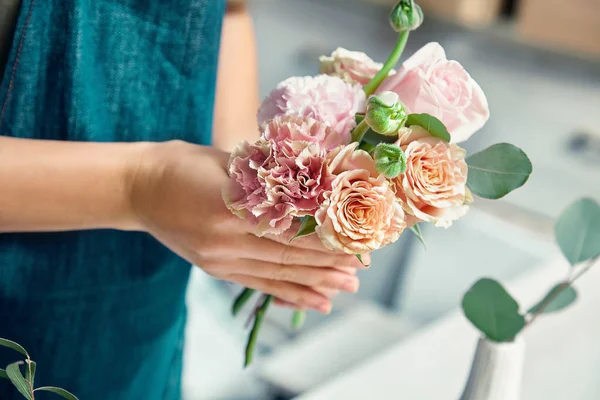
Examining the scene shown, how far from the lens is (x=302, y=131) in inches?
17.5

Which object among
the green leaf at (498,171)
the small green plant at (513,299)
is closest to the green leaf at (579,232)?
the small green plant at (513,299)

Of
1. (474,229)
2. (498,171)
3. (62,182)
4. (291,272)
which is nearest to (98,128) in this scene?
(62,182)

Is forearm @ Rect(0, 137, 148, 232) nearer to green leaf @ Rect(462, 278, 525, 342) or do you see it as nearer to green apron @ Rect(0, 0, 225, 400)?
green apron @ Rect(0, 0, 225, 400)

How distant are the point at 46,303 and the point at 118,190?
0.18 meters

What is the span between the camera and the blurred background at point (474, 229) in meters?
1.54

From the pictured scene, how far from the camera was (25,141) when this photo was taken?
536 mm

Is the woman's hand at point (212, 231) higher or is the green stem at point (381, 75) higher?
the green stem at point (381, 75)

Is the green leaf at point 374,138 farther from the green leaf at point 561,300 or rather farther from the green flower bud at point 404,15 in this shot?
the green leaf at point 561,300

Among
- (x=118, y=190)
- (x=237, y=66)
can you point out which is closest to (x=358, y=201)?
(x=118, y=190)

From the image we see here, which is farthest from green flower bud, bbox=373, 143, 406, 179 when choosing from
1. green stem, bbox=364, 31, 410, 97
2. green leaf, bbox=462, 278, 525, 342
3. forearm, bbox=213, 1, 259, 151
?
forearm, bbox=213, 1, 259, 151

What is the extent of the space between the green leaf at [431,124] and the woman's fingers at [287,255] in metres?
0.12

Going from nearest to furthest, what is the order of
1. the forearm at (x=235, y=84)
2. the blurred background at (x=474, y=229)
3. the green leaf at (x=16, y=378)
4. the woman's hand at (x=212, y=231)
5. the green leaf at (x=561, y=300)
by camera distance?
the green leaf at (x=16, y=378) → the woman's hand at (x=212, y=231) → the green leaf at (x=561, y=300) → the forearm at (x=235, y=84) → the blurred background at (x=474, y=229)

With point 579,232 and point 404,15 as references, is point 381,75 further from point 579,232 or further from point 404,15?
point 579,232

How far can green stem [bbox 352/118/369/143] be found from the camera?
47cm
